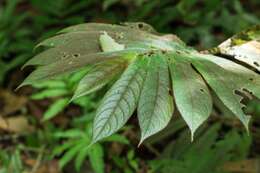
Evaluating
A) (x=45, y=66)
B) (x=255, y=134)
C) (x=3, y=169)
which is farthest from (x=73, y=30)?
(x=255, y=134)

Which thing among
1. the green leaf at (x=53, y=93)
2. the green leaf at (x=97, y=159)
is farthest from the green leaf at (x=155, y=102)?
the green leaf at (x=53, y=93)

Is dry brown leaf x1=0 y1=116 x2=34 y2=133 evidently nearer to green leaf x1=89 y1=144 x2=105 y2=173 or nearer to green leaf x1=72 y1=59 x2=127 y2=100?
green leaf x1=89 y1=144 x2=105 y2=173

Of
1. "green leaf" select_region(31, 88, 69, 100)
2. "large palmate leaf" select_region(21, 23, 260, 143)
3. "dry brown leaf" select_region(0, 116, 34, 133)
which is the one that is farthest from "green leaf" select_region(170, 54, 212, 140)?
"dry brown leaf" select_region(0, 116, 34, 133)

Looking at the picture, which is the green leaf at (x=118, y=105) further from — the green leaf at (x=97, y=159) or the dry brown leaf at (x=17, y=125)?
the dry brown leaf at (x=17, y=125)

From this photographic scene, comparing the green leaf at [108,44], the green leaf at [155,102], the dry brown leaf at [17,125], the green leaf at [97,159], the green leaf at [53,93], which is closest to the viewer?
the green leaf at [155,102]

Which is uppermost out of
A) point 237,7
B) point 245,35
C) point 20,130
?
point 245,35

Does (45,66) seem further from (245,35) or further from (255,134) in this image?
(255,134)
